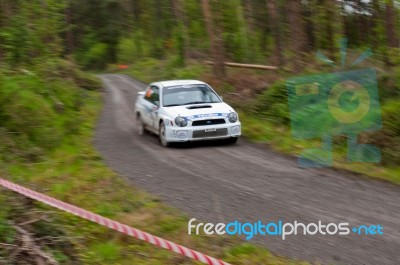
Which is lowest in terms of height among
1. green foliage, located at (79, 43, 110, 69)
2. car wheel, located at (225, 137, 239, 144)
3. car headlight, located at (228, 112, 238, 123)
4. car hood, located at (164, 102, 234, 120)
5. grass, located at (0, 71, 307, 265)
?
green foliage, located at (79, 43, 110, 69)

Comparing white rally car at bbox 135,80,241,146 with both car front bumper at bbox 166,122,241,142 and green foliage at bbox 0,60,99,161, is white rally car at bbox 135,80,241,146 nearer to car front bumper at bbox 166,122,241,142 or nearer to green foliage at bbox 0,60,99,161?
car front bumper at bbox 166,122,241,142

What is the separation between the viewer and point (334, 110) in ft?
44.6

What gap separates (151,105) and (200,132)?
2.57 metres

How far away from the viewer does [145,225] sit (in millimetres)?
8008

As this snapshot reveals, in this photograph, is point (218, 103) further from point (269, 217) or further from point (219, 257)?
point (219, 257)

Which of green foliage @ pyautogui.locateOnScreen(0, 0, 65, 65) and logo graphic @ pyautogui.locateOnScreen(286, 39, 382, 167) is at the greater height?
green foliage @ pyautogui.locateOnScreen(0, 0, 65, 65)

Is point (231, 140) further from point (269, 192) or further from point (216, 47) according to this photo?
point (216, 47)

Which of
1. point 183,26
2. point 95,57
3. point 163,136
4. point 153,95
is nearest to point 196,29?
point 183,26

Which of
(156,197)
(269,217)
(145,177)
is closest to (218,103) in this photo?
(145,177)

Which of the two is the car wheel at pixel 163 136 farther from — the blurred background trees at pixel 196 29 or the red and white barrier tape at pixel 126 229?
the red and white barrier tape at pixel 126 229

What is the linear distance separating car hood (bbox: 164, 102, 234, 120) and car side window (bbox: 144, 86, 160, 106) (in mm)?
943

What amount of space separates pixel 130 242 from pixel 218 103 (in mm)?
8339

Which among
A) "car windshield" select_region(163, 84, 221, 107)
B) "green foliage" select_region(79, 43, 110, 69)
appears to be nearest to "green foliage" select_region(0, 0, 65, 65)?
"car windshield" select_region(163, 84, 221, 107)

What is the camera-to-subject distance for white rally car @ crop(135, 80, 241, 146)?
47.0ft
